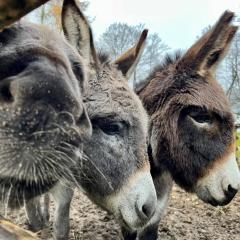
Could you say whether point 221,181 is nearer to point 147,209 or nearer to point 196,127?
point 196,127

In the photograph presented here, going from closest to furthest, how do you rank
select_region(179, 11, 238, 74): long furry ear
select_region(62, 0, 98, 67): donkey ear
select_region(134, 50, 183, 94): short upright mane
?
select_region(62, 0, 98, 67): donkey ear, select_region(179, 11, 238, 74): long furry ear, select_region(134, 50, 183, 94): short upright mane

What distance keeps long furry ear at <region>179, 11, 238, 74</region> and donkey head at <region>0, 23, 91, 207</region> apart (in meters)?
3.06

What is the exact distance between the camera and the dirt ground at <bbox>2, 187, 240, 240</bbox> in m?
5.66

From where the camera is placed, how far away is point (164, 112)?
469cm

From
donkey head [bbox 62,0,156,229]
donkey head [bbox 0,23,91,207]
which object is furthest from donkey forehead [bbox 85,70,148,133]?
donkey head [bbox 0,23,91,207]

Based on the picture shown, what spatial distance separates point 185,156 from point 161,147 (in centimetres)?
28

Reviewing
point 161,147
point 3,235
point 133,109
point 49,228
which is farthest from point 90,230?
point 3,235

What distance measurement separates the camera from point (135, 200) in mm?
3523

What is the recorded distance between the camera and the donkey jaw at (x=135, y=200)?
3.53 metres

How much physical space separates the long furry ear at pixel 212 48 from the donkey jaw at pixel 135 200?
1728 millimetres

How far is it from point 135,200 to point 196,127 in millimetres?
1354

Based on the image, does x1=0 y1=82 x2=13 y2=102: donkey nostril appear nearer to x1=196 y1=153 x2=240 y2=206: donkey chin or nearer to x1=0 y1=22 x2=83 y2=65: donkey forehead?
x1=0 y1=22 x2=83 y2=65: donkey forehead

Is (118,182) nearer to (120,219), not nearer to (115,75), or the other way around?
(120,219)

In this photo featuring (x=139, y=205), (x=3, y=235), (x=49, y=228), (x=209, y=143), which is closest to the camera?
(x=3, y=235)
